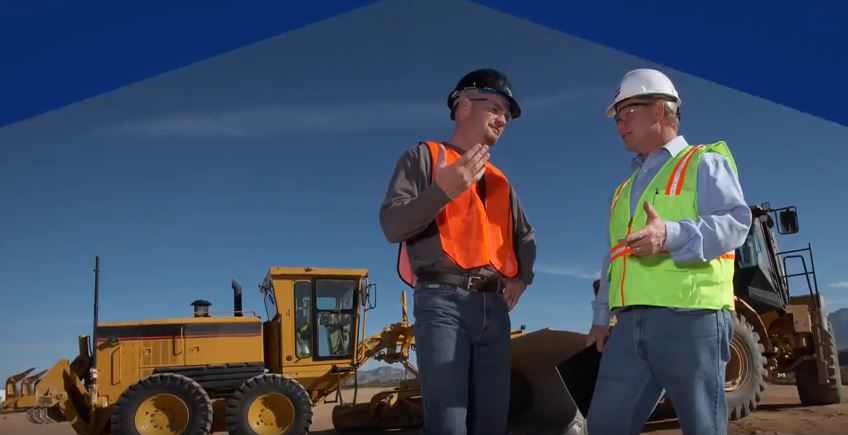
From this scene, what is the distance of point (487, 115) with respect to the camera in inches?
113

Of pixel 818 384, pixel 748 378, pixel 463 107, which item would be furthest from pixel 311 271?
pixel 463 107

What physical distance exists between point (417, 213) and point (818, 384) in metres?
10.6

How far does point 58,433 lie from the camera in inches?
547

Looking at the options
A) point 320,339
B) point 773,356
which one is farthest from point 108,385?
point 773,356

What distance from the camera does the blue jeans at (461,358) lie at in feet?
8.22

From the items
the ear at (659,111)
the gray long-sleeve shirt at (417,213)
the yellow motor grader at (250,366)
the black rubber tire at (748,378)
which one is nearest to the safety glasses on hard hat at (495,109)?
the gray long-sleeve shirt at (417,213)

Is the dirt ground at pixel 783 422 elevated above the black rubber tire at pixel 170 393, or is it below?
below

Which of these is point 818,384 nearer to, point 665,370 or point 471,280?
point 665,370

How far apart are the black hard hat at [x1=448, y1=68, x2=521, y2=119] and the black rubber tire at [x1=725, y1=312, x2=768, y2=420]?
6.71 meters

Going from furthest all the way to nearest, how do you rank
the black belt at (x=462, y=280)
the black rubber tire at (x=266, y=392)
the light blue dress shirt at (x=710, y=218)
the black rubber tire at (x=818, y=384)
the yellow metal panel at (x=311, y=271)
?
the yellow metal panel at (x=311, y=271), the black rubber tire at (x=818, y=384), the black rubber tire at (x=266, y=392), the black belt at (x=462, y=280), the light blue dress shirt at (x=710, y=218)

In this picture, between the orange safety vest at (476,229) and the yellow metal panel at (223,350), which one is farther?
the yellow metal panel at (223,350)

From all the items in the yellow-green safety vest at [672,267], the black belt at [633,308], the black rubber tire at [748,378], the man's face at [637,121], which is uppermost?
the man's face at [637,121]

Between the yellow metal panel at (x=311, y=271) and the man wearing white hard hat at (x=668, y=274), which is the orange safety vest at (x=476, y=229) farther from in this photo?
the yellow metal panel at (x=311, y=271)

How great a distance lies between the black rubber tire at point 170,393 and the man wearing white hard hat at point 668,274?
8.79m
